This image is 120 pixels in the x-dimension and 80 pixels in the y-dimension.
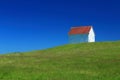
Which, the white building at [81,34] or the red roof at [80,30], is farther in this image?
the red roof at [80,30]

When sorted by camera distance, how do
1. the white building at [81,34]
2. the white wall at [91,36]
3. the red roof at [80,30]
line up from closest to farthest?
the white building at [81,34] < the red roof at [80,30] < the white wall at [91,36]

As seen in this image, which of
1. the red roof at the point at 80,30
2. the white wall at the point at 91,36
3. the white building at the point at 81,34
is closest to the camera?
the white building at the point at 81,34

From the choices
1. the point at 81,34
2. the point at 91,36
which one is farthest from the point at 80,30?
the point at 91,36

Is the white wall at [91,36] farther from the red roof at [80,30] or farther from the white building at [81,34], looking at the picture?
the red roof at [80,30]

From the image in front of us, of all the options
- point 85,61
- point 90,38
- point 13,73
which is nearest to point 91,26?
point 90,38

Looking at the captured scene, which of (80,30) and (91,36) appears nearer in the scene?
(80,30)

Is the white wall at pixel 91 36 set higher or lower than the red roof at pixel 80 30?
lower

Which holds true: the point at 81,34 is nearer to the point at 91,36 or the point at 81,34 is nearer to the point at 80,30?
the point at 80,30

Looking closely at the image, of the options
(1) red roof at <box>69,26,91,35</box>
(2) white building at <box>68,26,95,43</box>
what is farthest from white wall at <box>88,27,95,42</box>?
(1) red roof at <box>69,26,91,35</box>

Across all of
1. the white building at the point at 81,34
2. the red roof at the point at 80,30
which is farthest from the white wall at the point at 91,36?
the red roof at the point at 80,30

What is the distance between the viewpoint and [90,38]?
432ft

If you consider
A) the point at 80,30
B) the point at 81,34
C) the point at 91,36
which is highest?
the point at 80,30

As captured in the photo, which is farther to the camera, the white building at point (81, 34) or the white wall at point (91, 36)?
the white wall at point (91, 36)

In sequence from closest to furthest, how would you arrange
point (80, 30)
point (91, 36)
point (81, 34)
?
1. point (81, 34)
2. point (80, 30)
3. point (91, 36)
